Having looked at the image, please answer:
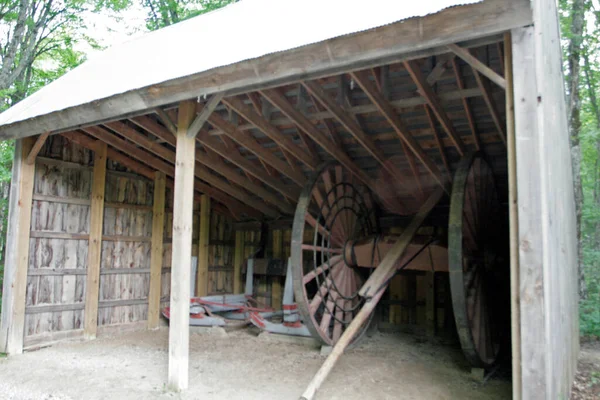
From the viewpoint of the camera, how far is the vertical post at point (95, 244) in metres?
5.64

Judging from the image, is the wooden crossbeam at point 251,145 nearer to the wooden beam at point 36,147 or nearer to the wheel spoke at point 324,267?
the wheel spoke at point 324,267

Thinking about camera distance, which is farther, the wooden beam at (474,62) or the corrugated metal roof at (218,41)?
the corrugated metal roof at (218,41)

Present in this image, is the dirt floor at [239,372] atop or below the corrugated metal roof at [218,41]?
below

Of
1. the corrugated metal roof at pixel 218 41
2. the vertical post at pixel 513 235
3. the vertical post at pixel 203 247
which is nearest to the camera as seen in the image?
the vertical post at pixel 513 235

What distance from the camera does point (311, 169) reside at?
5504 millimetres

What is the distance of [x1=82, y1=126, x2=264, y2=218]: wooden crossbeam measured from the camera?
17.9 feet

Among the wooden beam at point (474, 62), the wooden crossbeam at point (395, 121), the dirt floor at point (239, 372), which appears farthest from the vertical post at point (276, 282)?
the wooden beam at point (474, 62)

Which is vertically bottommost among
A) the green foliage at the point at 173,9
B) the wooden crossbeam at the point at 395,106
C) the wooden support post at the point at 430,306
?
the wooden support post at the point at 430,306

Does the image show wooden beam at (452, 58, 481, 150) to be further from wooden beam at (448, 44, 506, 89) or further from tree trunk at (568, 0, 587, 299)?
tree trunk at (568, 0, 587, 299)

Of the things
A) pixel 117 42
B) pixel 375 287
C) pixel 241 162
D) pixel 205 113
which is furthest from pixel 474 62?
pixel 117 42

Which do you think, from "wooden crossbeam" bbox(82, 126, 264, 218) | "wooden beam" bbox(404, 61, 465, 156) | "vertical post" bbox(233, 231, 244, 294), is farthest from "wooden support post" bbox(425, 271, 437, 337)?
"vertical post" bbox(233, 231, 244, 294)

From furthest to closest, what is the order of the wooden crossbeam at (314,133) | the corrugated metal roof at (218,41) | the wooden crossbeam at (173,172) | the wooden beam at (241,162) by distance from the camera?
the wooden crossbeam at (173,172) < the wooden beam at (241,162) < the wooden crossbeam at (314,133) < the corrugated metal roof at (218,41)

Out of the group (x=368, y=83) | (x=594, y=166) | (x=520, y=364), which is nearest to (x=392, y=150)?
(x=368, y=83)

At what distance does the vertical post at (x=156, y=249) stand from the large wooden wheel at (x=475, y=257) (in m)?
4.13
